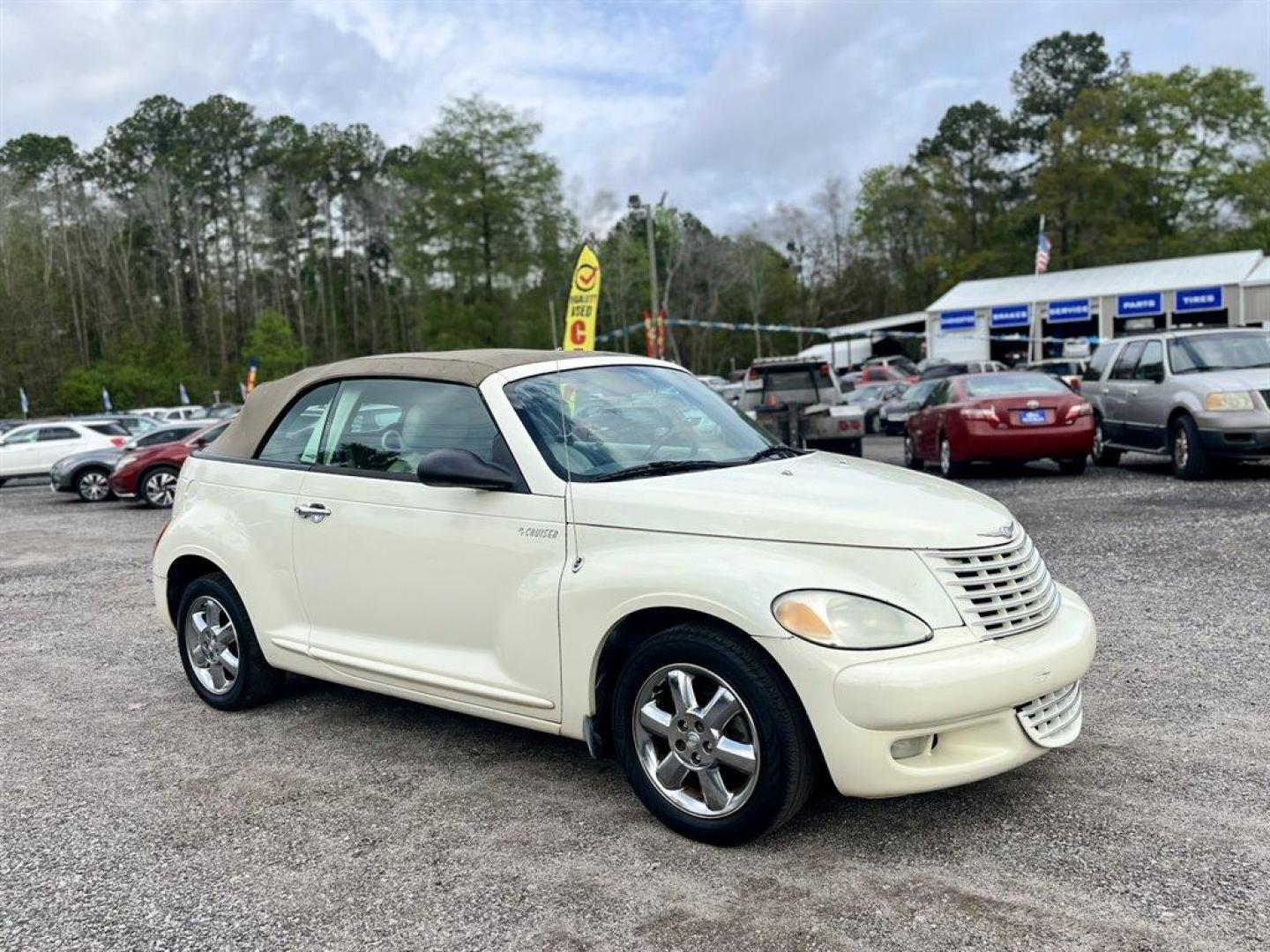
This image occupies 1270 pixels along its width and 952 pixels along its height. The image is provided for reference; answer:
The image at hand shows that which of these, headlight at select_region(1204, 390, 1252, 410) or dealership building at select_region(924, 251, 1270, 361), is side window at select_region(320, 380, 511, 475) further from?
dealership building at select_region(924, 251, 1270, 361)

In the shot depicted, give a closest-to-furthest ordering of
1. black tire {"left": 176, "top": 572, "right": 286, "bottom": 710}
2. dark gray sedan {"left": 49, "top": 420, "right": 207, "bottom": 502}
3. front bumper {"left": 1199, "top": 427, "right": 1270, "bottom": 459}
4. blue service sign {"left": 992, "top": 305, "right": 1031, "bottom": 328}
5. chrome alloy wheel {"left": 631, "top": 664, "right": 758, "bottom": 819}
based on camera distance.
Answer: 1. chrome alloy wheel {"left": 631, "top": 664, "right": 758, "bottom": 819}
2. black tire {"left": 176, "top": 572, "right": 286, "bottom": 710}
3. front bumper {"left": 1199, "top": 427, "right": 1270, "bottom": 459}
4. dark gray sedan {"left": 49, "top": 420, "right": 207, "bottom": 502}
5. blue service sign {"left": 992, "top": 305, "right": 1031, "bottom": 328}

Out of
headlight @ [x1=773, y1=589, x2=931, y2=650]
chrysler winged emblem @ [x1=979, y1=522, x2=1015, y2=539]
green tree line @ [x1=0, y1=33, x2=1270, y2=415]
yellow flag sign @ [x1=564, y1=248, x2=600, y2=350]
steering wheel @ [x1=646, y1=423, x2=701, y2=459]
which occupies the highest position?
green tree line @ [x1=0, y1=33, x2=1270, y2=415]

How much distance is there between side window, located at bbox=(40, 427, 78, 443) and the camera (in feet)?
82.9

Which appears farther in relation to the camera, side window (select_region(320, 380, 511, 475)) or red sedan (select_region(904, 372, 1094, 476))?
red sedan (select_region(904, 372, 1094, 476))

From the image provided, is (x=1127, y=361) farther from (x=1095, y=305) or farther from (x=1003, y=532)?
(x=1095, y=305)

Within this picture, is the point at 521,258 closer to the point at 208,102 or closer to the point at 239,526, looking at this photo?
the point at 208,102

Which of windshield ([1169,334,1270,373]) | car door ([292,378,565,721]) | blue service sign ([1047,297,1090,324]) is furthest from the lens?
blue service sign ([1047,297,1090,324])

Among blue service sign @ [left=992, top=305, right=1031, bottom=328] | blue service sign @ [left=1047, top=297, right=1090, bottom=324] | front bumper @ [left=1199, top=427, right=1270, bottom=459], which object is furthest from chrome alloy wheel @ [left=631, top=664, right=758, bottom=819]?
blue service sign @ [left=992, top=305, right=1031, bottom=328]

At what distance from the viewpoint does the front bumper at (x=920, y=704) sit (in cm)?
340

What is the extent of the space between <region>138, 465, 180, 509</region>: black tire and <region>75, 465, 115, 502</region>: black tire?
2418mm

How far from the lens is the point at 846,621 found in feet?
11.5

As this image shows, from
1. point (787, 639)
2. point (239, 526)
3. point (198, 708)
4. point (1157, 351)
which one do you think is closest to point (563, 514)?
point (787, 639)

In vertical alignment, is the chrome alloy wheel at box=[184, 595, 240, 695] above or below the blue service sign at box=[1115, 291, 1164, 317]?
below

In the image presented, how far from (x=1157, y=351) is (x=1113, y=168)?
54633 mm
